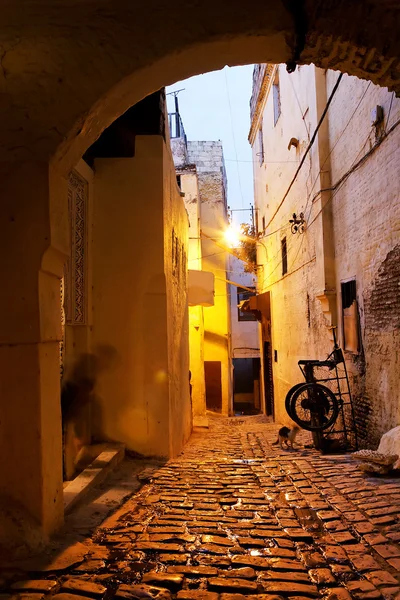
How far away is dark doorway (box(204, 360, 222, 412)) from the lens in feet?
71.0

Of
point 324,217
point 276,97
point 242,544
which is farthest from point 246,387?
point 242,544

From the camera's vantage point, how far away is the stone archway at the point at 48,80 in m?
3.02

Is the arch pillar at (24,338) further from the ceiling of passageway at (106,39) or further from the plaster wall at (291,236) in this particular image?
the plaster wall at (291,236)

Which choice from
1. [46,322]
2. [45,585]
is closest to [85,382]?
[46,322]

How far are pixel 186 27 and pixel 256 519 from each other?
370 centimetres

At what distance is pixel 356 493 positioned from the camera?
4125 mm

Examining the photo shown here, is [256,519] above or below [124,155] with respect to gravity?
below

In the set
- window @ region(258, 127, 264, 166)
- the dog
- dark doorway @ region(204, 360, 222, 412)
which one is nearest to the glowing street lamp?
window @ region(258, 127, 264, 166)

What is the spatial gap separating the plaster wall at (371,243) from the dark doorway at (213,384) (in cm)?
1381

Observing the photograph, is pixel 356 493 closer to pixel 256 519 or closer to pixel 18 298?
pixel 256 519

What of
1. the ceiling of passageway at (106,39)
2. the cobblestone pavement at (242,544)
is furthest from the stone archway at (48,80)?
the cobblestone pavement at (242,544)

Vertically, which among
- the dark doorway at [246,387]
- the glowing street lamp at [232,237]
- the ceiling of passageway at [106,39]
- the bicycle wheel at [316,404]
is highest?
the glowing street lamp at [232,237]

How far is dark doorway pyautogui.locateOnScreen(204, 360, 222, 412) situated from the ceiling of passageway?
61.5 ft

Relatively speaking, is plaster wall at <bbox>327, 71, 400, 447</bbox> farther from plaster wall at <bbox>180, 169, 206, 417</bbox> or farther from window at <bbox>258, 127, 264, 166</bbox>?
window at <bbox>258, 127, 264, 166</bbox>
